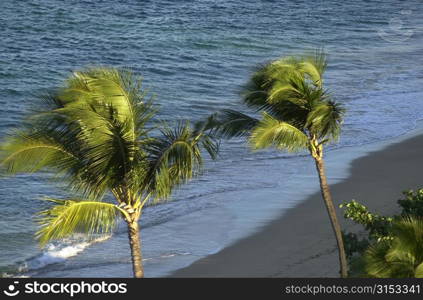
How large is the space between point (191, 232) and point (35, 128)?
11.1 meters

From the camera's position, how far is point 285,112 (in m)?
19.2

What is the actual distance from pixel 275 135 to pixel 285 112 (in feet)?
2.20

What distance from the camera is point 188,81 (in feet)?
165

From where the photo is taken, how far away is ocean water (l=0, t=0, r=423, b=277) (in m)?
26.0

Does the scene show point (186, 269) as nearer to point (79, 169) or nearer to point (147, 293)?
point (79, 169)

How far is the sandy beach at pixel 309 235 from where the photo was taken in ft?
76.3

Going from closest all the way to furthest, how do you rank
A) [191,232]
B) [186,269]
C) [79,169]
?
[79,169], [186,269], [191,232]

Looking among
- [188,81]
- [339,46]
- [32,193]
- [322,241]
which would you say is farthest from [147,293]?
[339,46]

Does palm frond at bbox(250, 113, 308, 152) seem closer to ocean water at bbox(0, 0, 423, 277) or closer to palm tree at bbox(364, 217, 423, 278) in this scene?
ocean water at bbox(0, 0, 423, 277)

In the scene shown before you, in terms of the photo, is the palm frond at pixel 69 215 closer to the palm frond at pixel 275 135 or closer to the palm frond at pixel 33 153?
the palm frond at pixel 33 153

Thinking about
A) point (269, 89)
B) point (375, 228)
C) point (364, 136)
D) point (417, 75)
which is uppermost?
point (417, 75)

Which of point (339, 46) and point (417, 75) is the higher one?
point (339, 46)

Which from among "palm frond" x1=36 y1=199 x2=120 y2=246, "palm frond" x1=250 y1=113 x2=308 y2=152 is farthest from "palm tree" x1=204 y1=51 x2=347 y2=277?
"palm frond" x1=36 y1=199 x2=120 y2=246
